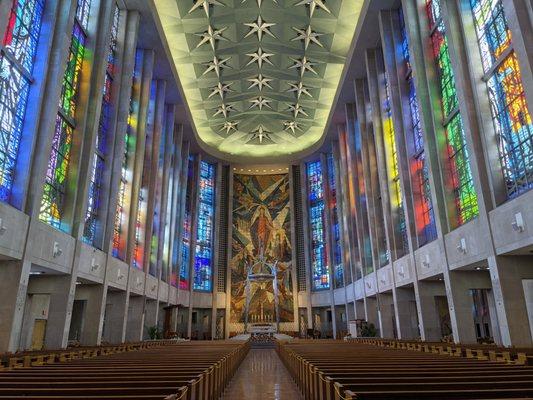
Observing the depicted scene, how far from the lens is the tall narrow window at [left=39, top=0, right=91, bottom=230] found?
13.2 m

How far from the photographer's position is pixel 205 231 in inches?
1388

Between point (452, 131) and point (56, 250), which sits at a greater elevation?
point (452, 131)

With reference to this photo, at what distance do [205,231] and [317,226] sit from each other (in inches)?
380

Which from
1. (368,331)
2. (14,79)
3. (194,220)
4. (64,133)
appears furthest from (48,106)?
(194,220)

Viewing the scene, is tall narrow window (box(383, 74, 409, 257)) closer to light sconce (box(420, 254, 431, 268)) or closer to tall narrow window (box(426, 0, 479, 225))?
light sconce (box(420, 254, 431, 268))

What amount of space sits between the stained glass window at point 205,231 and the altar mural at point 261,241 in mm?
2276

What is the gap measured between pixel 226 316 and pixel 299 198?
12028 millimetres

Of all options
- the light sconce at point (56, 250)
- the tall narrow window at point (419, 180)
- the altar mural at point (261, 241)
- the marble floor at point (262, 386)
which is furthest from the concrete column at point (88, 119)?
the altar mural at point (261, 241)

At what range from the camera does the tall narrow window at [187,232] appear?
31141 millimetres

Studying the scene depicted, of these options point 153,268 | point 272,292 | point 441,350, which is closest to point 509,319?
point 441,350

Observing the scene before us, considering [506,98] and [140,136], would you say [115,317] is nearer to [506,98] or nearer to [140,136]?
[140,136]

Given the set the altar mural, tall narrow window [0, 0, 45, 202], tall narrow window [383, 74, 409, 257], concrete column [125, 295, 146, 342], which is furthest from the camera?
the altar mural

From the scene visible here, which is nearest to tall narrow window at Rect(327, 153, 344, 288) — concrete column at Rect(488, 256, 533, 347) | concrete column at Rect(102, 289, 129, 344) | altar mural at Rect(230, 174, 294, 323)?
altar mural at Rect(230, 174, 294, 323)

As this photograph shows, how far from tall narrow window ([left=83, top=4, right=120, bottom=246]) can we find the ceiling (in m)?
3.75
